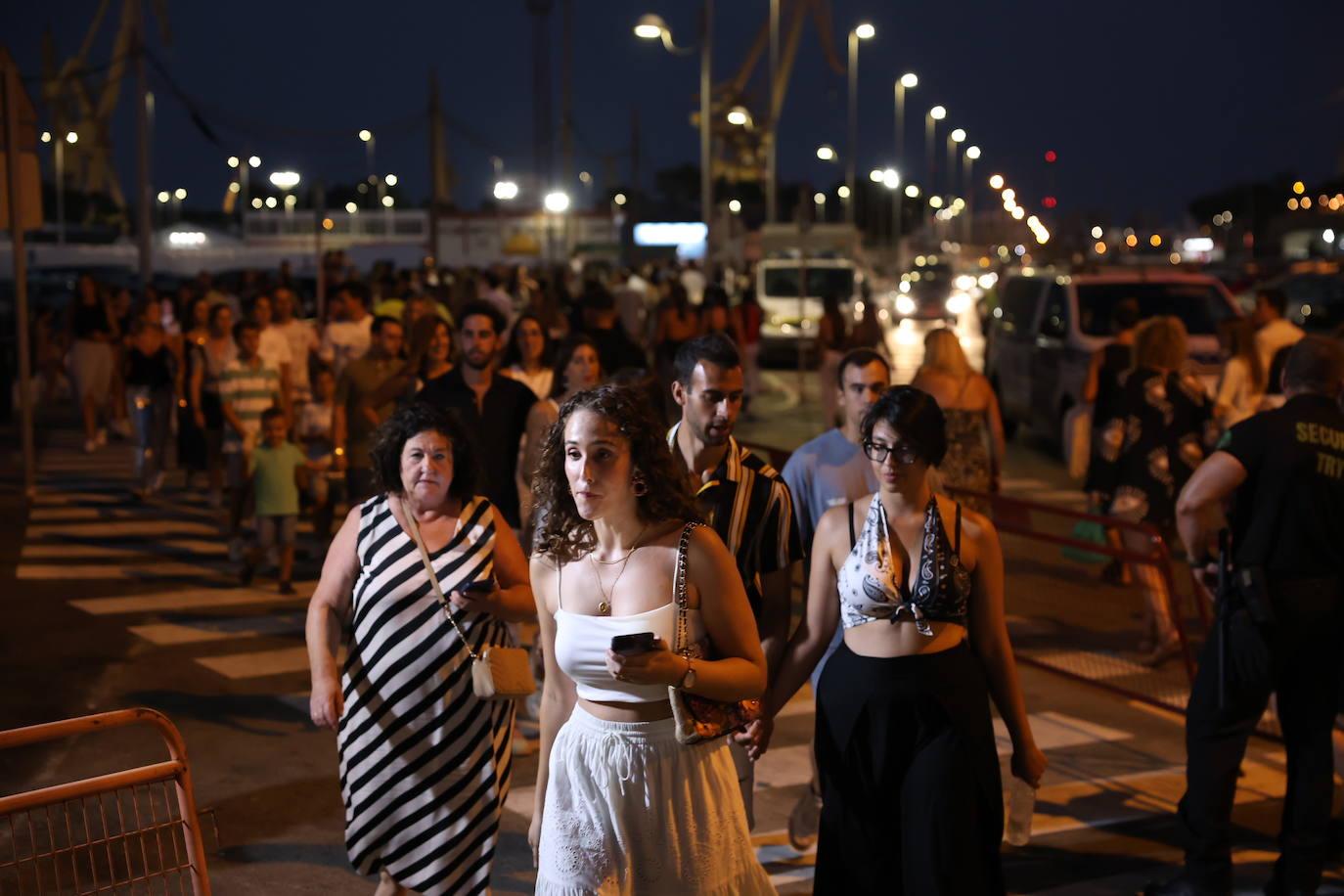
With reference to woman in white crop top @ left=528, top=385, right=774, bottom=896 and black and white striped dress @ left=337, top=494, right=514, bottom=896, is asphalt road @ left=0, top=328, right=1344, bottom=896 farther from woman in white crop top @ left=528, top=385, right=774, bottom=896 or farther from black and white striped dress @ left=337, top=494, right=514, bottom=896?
woman in white crop top @ left=528, top=385, right=774, bottom=896

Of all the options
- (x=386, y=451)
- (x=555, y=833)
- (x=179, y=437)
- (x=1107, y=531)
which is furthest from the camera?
(x=179, y=437)

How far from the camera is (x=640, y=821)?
3.48 metres

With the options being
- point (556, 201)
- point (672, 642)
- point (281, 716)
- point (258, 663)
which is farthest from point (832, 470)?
point (556, 201)

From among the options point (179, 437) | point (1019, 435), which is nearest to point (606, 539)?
point (179, 437)

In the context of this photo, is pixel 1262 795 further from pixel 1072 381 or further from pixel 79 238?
pixel 79 238

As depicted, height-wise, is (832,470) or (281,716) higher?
(832,470)

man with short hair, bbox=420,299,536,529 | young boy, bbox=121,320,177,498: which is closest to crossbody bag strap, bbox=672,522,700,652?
man with short hair, bbox=420,299,536,529

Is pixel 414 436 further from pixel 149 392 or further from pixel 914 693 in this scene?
pixel 149 392

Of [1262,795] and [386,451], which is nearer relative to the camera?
[386,451]

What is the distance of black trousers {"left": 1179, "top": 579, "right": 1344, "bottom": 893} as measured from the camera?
5.20 metres

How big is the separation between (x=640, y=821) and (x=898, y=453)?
134 centimetres

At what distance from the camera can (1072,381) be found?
16.3 m

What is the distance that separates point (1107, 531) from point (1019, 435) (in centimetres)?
1113

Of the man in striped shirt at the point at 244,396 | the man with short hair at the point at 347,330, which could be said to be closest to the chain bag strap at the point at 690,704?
the man in striped shirt at the point at 244,396
